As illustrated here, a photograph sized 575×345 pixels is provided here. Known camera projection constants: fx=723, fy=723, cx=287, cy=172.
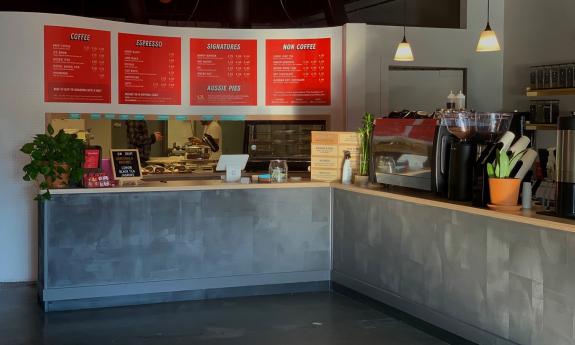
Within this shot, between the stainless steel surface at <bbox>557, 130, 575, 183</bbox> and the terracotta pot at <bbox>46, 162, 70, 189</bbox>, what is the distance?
362 cm

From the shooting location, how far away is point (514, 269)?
4117 millimetres

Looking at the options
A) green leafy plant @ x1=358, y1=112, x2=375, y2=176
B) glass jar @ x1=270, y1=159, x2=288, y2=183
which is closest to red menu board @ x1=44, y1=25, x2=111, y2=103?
glass jar @ x1=270, y1=159, x2=288, y2=183

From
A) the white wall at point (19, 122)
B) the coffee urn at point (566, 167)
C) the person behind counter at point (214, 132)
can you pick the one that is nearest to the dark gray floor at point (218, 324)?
the white wall at point (19, 122)

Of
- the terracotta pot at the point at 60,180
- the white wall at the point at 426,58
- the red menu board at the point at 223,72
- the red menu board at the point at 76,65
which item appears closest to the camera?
the terracotta pot at the point at 60,180

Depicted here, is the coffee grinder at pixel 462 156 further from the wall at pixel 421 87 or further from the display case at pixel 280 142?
the wall at pixel 421 87

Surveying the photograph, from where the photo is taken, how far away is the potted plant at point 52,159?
5.52 metres

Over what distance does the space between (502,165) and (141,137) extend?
4.65m

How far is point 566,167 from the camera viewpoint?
12.7ft

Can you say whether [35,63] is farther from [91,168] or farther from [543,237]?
[543,237]

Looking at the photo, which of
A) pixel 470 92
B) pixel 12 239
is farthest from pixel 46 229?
pixel 470 92

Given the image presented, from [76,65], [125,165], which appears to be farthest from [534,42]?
[76,65]

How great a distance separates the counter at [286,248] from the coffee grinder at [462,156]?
13 cm

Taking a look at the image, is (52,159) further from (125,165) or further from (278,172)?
(278,172)

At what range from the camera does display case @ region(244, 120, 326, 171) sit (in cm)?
782
